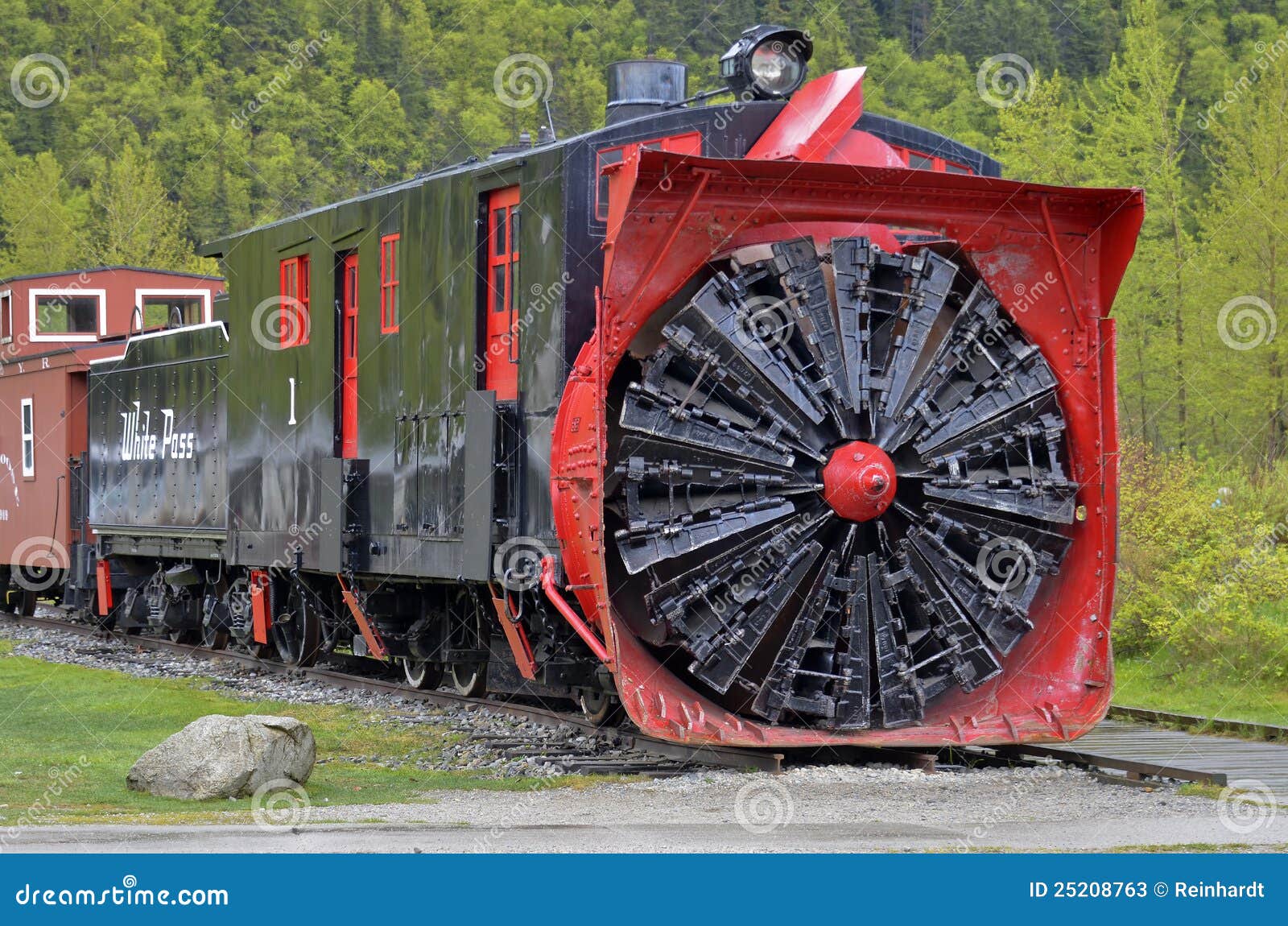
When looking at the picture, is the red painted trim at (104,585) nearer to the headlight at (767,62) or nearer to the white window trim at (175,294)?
the white window trim at (175,294)

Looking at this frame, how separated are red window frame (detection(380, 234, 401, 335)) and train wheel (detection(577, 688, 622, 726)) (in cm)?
→ 321

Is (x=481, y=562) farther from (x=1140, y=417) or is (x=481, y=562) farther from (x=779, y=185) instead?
(x=1140, y=417)

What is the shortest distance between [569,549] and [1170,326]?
2878cm

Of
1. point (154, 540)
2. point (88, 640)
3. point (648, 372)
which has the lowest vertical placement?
point (88, 640)

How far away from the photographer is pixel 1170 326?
36031 millimetres

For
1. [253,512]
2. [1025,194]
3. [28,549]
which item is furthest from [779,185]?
[28,549]

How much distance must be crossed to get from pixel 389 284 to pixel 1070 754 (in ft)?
20.4

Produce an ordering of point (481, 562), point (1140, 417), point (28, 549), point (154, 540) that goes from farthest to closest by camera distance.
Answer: point (1140, 417) → point (28, 549) → point (154, 540) → point (481, 562)

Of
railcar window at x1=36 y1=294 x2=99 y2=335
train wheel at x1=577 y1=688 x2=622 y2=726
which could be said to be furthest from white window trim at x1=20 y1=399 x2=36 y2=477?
train wheel at x1=577 y1=688 x2=622 y2=726

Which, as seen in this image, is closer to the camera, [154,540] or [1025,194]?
[1025,194]

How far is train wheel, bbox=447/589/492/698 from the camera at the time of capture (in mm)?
13539

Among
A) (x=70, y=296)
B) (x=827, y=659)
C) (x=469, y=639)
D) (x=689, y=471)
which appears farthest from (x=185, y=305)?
(x=827, y=659)

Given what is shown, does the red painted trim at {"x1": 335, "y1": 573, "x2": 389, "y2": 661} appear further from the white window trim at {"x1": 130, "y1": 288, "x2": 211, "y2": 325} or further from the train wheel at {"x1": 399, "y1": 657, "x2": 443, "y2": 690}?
the white window trim at {"x1": 130, "y1": 288, "x2": 211, "y2": 325}

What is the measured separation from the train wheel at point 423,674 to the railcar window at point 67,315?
1159 cm
